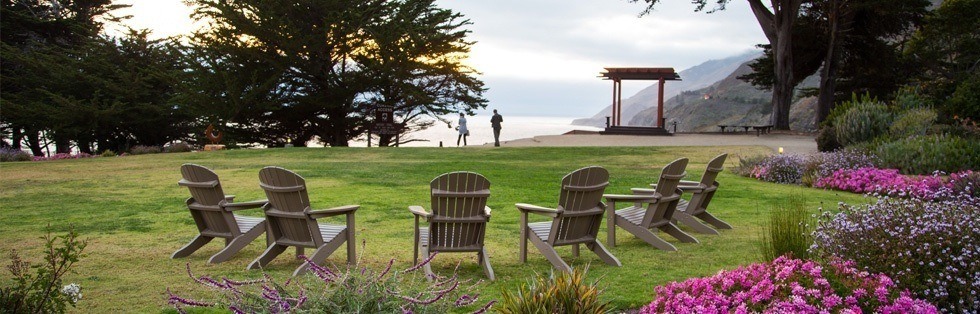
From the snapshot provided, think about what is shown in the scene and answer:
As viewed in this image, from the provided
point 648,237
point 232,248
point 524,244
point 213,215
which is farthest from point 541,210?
point 213,215

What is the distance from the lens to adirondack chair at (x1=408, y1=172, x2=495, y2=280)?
20.1 ft

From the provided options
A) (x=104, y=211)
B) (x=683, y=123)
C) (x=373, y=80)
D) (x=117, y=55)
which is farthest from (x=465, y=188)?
(x=683, y=123)

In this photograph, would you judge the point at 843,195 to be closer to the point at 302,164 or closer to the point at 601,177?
the point at 601,177

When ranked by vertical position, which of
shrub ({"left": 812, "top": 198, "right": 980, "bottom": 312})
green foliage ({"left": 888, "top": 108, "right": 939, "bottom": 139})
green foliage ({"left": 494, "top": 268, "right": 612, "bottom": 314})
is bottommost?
green foliage ({"left": 494, "top": 268, "right": 612, "bottom": 314})

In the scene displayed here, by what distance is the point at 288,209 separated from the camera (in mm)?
6312

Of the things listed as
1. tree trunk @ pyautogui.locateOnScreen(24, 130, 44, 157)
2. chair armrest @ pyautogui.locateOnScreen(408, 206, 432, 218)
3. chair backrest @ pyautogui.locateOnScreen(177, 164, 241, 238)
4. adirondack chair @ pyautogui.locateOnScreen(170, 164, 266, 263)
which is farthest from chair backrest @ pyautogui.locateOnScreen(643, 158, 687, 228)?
tree trunk @ pyautogui.locateOnScreen(24, 130, 44, 157)

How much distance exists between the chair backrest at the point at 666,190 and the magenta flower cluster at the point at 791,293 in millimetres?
2703

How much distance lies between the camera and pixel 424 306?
3455 millimetres

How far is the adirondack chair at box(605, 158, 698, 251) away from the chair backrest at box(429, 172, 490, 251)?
165 centimetres

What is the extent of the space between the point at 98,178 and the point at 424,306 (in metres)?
14.0

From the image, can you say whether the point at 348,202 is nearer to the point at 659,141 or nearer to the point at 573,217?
the point at 573,217

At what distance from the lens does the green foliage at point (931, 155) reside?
13.1m

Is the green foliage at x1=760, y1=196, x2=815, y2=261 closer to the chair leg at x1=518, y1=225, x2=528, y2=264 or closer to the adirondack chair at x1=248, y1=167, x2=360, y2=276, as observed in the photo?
the chair leg at x1=518, y1=225, x2=528, y2=264

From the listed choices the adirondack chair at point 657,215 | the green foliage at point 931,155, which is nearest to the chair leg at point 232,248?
the adirondack chair at point 657,215
